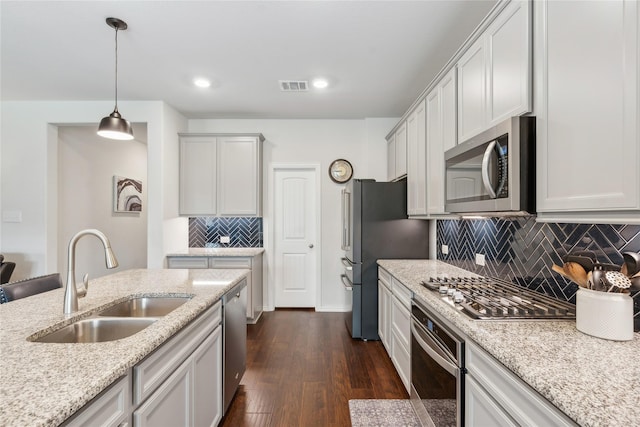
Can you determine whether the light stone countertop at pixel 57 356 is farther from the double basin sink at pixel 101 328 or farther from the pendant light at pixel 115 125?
the pendant light at pixel 115 125

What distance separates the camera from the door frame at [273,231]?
4219mm

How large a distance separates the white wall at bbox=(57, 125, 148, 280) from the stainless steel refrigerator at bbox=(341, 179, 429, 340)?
3454mm

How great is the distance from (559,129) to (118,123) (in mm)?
2713

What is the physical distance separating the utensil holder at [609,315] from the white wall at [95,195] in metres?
5.03

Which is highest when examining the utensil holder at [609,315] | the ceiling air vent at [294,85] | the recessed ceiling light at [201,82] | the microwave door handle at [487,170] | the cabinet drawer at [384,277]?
the recessed ceiling light at [201,82]

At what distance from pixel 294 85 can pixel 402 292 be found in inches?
90.1

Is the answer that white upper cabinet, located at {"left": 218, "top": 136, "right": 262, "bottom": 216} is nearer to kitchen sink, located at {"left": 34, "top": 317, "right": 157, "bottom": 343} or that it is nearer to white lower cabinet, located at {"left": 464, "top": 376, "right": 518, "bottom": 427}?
kitchen sink, located at {"left": 34, "top": 317, "right": 157, "bottom": 343}

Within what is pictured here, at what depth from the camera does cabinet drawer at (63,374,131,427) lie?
80 centimetres

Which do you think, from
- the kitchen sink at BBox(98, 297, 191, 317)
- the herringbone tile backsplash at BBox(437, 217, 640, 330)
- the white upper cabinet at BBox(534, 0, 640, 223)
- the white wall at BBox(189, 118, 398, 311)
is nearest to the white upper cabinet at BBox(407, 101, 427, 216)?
the herringbone tile backsplash at BBox(437, 217, 640, 330)

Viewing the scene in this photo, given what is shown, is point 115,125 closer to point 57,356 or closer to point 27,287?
point 27,287

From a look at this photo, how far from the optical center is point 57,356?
3.12ft

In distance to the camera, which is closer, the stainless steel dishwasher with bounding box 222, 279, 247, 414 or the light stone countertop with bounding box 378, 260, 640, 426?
the light stone countertop with bounding box 378, 260, 640, 426

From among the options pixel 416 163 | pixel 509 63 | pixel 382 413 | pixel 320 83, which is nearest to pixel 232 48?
pixel 320 83

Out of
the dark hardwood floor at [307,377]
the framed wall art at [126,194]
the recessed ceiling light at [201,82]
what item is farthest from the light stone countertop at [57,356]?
the framed wall art at [126,194]
